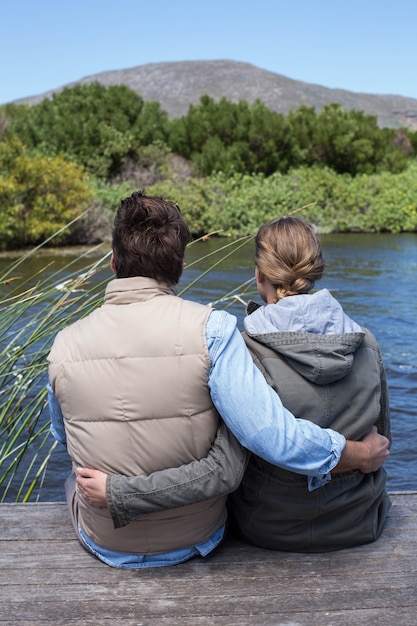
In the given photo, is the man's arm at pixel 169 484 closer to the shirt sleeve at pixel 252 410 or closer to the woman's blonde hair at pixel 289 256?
the shirt sleeve at pixel 252 410

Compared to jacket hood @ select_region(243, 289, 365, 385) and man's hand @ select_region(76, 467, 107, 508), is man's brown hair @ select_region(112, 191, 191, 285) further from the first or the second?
man's hand @ select_region(76, 467, 107, 508)

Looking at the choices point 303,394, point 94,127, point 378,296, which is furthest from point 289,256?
point 94,127

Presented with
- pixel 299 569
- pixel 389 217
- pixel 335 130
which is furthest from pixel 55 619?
pixel 335 130

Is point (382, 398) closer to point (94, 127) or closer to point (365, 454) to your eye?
point (365, 454)

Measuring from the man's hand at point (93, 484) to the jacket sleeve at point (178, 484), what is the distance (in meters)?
0.02

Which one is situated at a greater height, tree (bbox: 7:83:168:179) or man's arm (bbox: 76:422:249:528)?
man's arm (bbox: 76:422:249:528)

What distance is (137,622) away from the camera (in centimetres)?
171

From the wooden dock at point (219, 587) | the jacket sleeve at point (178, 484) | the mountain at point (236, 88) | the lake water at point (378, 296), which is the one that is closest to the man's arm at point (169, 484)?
the jacket sleeve at point (178, 484)

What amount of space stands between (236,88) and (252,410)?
88825 millimetres

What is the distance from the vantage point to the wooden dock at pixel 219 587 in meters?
1.73

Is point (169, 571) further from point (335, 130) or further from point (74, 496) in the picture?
point (335, 130)

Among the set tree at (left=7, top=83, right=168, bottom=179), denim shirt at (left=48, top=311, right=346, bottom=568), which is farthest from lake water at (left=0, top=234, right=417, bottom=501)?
tree at (left=7, top=83, right=168, bottom=179)

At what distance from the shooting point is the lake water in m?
4.96

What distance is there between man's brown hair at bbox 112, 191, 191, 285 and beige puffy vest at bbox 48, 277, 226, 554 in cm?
3
